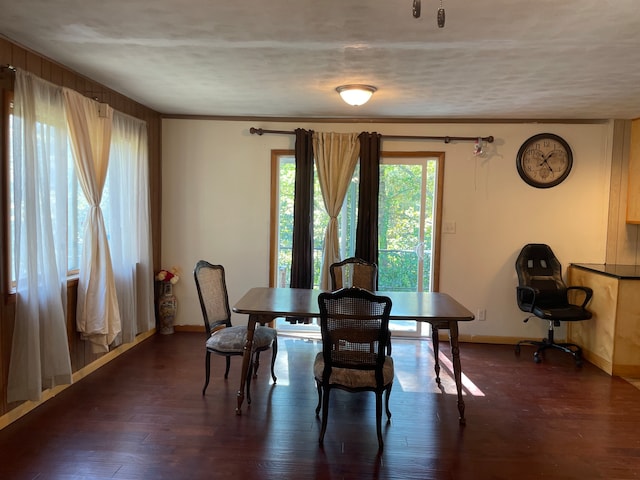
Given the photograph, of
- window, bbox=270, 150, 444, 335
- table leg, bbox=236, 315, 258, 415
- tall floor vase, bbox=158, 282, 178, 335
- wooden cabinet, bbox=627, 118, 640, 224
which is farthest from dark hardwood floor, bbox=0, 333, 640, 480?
wooden cabinet, bbox=627, 118, 640, 224

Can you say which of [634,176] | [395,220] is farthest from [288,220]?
[634,176]

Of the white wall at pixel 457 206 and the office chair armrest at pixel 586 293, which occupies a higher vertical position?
the white wall at pixel 457 206

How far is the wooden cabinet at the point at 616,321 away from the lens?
3.87 m

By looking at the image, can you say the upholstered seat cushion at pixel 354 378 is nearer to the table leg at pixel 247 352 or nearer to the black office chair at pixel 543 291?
the table leg at pixel 247 352

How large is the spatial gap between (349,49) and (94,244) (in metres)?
2.39

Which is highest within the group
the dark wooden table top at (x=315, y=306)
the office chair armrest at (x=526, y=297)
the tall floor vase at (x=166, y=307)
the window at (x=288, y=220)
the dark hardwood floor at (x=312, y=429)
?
the window at (x=288, y=220)

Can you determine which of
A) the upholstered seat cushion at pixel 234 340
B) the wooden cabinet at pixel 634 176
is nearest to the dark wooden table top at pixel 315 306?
the upholstered seat cushion at pixel 234 340

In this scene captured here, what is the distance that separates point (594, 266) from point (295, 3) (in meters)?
4.01

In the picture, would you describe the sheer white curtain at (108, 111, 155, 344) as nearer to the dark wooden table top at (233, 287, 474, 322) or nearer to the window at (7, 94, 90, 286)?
the window at (7, 94, 90, 286)

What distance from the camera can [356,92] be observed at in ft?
11.4

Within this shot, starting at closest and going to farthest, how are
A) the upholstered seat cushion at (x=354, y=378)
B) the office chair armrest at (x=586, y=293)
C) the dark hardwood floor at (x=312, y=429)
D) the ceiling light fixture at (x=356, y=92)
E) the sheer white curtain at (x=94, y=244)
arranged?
the dark hardwood floor at (x=312, y=429) < the upholstered seat cushion at (x=354, y=378) < the sheer white curtain at (x=94, y=244) < the ceiling light fixture at (x=356, y=92) < the office chair armrest at (x=586, y=293)

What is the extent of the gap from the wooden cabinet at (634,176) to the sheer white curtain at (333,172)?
9.15ft

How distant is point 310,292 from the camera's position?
140 inches

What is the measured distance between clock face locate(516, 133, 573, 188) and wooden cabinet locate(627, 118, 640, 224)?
0.57 meters
